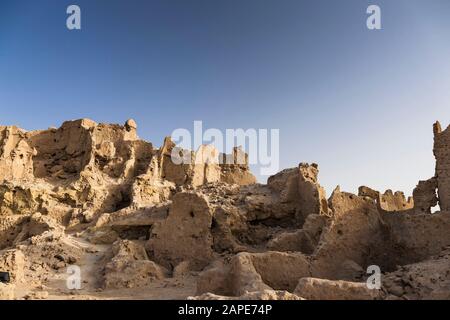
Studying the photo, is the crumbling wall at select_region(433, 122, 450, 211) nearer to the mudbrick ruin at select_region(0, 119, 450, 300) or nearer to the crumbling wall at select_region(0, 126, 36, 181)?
the mudbrick ruin at select_region(0, 119, 450, 300)

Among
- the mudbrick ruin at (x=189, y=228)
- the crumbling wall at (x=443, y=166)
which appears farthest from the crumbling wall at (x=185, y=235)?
the crumbling wall at (x=443, y=166)

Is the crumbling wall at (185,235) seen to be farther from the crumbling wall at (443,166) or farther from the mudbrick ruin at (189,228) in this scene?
the crumbling wall at (443,166)

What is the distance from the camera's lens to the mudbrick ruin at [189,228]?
9.40 metres

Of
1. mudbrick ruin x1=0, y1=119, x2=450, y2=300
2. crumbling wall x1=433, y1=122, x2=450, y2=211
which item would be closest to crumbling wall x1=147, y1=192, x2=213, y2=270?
mudbrick ruin x1=0, y1=119, x2=450, y2=300

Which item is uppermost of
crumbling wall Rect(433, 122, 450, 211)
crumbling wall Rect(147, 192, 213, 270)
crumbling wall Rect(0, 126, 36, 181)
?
crumbling wall Rect(0, 126, 36, 181)

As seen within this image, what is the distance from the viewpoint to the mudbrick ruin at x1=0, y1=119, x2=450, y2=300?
30.8ft

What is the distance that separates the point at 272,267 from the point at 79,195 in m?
13.3

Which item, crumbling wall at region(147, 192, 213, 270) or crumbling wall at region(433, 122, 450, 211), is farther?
crumbling wall at region(147, 192, 213, 270)

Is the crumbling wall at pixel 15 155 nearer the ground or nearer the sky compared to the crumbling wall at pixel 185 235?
nearer the sky

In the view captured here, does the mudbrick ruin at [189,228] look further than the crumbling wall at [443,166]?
No

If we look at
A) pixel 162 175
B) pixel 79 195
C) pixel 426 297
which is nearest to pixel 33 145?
pixel 79 195

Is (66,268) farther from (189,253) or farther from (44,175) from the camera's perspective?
(44,175)
